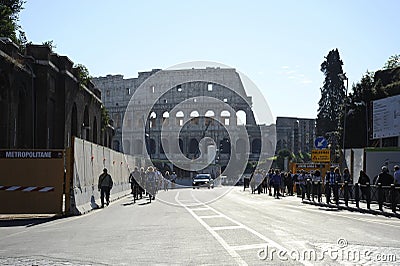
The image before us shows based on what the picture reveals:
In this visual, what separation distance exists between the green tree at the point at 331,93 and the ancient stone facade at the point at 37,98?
43496 millimetres

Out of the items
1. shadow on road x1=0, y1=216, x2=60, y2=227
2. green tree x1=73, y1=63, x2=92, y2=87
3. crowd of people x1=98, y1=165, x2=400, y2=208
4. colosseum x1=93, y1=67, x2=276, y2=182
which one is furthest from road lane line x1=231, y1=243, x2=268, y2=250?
green tree x1=73, y1=63, x2=92, y2=87

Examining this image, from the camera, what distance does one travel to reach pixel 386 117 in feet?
147

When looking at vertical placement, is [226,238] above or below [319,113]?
below

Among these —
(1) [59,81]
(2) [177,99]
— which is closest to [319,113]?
(2) [177,99]

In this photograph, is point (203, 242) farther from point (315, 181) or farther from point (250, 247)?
point (315, 181)

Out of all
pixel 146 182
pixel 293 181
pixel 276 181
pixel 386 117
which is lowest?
pixel 293 181

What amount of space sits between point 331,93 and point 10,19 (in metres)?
Result: 51.1

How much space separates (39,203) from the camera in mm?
23844

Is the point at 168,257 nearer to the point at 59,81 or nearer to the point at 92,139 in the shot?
the point at 59,81

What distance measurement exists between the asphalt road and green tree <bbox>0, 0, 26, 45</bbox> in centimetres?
2622

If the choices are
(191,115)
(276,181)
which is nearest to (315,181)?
(276,181)

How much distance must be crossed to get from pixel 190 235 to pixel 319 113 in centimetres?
7466

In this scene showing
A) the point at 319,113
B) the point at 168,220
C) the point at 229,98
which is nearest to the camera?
the point at 168,220

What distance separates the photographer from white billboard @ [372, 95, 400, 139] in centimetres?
4303
